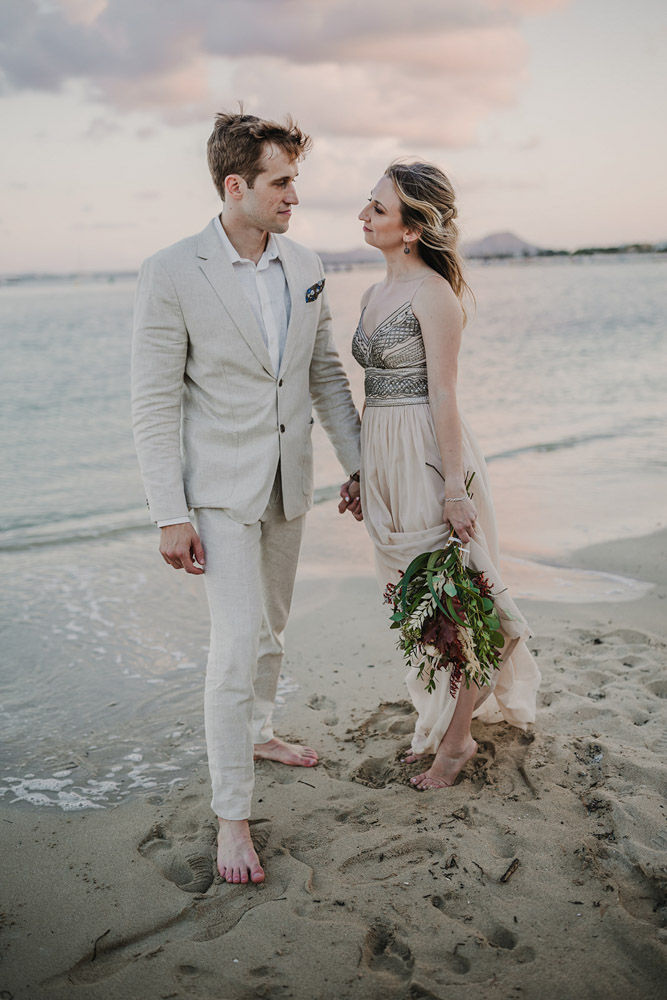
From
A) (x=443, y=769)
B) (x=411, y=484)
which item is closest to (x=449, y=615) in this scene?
(x=411, y=484)

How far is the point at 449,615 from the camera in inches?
Result: 121

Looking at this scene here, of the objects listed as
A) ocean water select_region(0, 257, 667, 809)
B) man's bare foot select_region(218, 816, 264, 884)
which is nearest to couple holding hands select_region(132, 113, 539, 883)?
man's bare foot select_region(218, 816, 264, 884)

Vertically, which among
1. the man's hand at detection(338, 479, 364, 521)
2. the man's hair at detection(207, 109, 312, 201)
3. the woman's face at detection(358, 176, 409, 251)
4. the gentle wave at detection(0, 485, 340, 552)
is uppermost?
the man's hair at detection(207, 109, 312, 201)

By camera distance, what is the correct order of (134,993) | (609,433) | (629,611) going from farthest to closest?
1. (609,433)
2. (629,611)
3. (134,993)

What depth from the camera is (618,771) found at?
3.37 metres

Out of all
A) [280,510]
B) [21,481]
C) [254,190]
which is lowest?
[21,481]

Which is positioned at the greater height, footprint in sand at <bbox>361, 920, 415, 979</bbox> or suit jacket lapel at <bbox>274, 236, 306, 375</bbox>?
suit jacket lapel at <bbox>274, 236, 306, 375</bbox>

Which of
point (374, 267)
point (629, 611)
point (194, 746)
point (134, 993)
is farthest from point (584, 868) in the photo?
point (374, 267)

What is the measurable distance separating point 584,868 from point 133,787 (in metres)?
1.94

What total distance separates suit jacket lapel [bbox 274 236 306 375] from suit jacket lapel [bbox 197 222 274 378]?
0.43 feet

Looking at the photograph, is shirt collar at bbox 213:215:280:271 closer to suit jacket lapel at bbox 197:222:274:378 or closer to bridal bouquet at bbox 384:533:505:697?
suit jacket lapel at bbox 197:222:274:378

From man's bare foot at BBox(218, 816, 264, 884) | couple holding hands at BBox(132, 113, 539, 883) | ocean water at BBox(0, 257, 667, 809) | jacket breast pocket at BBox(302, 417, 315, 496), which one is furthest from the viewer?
ocean water at BBox(0, 257, 667, 809)

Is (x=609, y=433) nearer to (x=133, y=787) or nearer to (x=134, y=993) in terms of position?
(x=133, y=787)

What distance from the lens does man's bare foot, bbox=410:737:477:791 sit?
3404 millimetres
